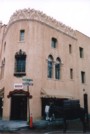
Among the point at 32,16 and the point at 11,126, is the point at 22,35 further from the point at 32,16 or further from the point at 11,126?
the point at 11,126

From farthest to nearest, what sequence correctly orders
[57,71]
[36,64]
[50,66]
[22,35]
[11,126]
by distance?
[57,71]
[50,66]
[22,35]
[36,64]
[11,126]

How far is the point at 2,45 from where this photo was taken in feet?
85.9

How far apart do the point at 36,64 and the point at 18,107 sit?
4967mm

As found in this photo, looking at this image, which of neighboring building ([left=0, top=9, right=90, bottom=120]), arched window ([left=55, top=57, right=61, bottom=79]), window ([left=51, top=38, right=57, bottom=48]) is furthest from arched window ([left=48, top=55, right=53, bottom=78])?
window ([left=51, top=38, right=57, bottom=48])

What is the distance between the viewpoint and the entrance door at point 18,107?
66.4 ft

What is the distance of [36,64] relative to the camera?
69.8 feet

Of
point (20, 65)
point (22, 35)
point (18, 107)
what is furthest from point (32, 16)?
point (18, 107)

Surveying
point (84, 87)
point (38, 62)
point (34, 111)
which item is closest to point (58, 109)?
point (34, 111)

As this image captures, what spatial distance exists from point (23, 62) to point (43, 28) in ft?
15.8

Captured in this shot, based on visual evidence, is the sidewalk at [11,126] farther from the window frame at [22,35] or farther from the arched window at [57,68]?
the window frame at [22,35]

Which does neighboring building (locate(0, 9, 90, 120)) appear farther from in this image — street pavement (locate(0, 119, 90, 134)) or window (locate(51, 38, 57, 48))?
street pavement (locate(0, 119, 90, 134))

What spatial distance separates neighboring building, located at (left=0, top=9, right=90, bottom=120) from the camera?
20484mm

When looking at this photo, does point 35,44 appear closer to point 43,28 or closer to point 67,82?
point 43,28

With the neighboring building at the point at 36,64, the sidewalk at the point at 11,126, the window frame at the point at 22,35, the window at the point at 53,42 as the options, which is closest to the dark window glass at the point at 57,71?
the neighboring building at the point at 36,64
